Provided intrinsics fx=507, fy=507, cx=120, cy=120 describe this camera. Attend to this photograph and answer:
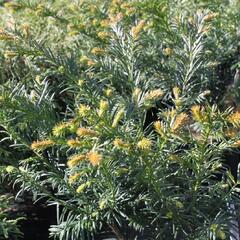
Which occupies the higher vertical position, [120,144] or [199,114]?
[199,114]

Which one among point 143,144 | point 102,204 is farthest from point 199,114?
point 102,204

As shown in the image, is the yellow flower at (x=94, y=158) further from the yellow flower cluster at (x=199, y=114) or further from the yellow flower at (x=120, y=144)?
the yellow flower cluster at (x=199, y=114)

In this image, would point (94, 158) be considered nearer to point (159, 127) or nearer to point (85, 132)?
point (85, 132)

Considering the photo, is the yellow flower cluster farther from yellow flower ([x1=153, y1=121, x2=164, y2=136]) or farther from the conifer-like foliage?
yellow flower ([x1=153, y1=121, x2=164, y2=136])

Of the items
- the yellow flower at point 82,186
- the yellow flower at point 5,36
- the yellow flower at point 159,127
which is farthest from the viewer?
the yellow flower at point 5,36

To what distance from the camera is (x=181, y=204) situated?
1793mm

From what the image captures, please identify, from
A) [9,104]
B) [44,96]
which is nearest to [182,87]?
[44,96]

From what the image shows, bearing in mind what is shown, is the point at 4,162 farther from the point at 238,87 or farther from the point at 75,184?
the point at 238,87

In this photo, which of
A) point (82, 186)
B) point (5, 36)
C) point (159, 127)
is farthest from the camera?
point (5, 36)

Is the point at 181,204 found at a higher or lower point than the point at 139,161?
lower

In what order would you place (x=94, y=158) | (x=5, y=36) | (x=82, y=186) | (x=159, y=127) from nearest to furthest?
(x=94, y=158)
(x=159, y=127)
(x=82, y=186)
(x=5, y=36)

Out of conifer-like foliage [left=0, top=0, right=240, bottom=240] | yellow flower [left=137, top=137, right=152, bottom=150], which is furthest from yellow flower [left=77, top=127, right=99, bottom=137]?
yellow flower [left=137, top=137, right=152, bottom=150]

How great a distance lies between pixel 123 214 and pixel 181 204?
28 cm

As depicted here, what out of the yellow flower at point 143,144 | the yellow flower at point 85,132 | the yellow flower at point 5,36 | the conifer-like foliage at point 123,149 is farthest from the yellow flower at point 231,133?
the yellow flower at point 5,36
